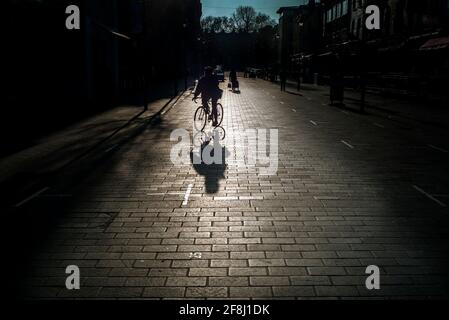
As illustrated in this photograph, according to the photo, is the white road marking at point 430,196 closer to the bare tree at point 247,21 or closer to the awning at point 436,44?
the awning at point 436,44

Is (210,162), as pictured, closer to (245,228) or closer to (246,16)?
(245,228)

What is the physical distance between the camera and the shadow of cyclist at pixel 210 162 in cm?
845

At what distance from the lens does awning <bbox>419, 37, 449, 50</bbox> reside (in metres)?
24.0

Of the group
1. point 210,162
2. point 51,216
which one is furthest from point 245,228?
point 210,162

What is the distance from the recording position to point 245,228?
5.95 m

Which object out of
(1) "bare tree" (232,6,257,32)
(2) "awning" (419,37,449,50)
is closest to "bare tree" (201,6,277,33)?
(1) "bare tree" (232,6,257,32)

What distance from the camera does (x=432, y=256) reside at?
16.5 ft

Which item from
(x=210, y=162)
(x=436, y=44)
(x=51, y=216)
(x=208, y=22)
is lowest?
(x=51, y=216)

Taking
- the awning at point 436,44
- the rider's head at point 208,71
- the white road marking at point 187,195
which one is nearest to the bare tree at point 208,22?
the awning at point 436,44

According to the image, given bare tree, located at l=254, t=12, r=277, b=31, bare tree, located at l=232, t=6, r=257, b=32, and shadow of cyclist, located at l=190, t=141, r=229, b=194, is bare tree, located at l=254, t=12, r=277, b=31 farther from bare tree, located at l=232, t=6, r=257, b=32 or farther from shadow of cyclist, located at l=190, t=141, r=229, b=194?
shadow of cyclist, located at l=190, t=141, r=229, b=194

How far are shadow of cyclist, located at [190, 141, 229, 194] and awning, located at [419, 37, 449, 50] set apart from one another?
16.5m

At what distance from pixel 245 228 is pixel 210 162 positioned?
4.44 meters
